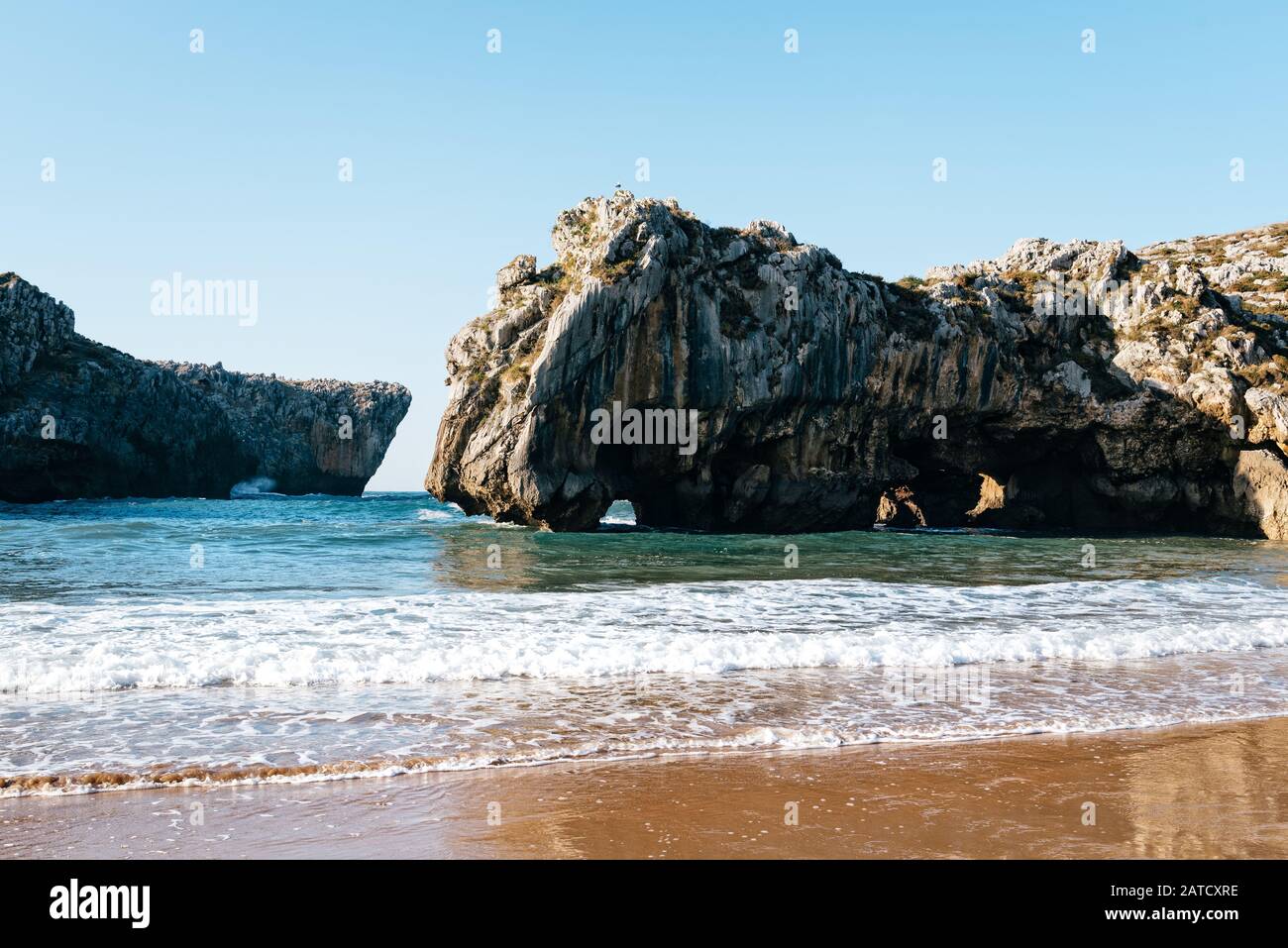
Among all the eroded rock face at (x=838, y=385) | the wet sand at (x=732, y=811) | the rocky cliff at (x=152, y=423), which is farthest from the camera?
the rocky cliff at (x=152, y=423)

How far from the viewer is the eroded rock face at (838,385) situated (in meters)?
35.1

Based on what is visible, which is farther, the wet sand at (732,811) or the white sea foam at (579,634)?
the white sea foam at (579,634)

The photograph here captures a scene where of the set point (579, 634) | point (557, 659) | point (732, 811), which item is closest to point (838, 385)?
point (579, 634)

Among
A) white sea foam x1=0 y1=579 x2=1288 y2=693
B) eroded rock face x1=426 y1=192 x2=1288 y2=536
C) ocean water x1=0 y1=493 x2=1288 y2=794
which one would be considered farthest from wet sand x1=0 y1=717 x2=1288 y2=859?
eroded rock face x1=426 y1=192 x2=1288 y2=536

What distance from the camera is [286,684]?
9.88 m

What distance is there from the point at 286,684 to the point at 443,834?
16.8 ft

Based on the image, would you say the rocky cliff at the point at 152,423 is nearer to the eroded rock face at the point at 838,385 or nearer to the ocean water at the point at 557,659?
the eroded rock face at the point at 838,385

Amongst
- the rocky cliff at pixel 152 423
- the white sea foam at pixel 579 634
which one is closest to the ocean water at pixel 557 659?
the white sea foam at pixel 579 634

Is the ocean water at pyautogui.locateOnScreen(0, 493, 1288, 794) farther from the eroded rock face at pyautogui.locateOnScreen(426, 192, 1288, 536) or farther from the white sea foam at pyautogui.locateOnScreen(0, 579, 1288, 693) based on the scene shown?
the eroded rock face at pyautogui.locateOnScreen(426, 192, 1288, 536)

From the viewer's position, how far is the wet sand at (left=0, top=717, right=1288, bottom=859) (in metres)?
5.23

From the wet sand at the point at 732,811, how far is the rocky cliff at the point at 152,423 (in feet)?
197

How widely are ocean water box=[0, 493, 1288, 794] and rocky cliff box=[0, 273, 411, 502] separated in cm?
4217

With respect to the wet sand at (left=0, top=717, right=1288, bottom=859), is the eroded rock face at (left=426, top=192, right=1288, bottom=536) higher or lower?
higher

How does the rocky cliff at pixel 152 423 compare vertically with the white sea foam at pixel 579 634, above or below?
above
